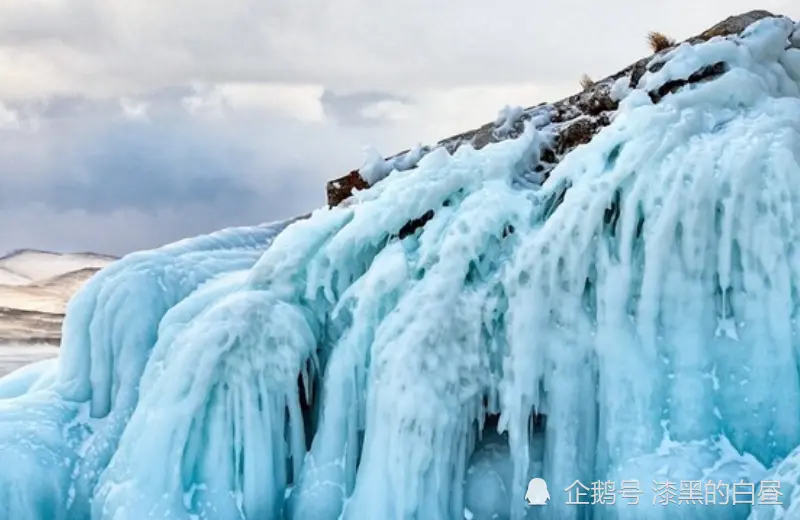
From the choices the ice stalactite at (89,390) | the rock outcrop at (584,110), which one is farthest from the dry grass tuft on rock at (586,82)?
the ice stalactite at (89,390)

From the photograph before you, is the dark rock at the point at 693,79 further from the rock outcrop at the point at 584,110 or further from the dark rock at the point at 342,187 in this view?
the dark rock at the point at 342,187

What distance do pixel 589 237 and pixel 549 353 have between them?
2.69ft

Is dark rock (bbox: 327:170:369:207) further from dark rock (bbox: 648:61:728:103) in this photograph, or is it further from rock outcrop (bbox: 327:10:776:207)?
dark rock (bbox: 648:61:728:103)

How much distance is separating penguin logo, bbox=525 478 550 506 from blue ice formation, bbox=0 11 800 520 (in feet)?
0.17

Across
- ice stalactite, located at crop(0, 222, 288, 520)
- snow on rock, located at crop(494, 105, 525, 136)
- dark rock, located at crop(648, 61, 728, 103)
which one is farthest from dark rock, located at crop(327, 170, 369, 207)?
dark rock, located at crop(648, 61, 728, 103)

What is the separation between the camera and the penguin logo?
6.66m

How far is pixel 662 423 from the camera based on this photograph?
21.3 ft

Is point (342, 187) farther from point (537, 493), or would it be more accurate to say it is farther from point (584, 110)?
point (537, 493)

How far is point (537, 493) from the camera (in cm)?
667

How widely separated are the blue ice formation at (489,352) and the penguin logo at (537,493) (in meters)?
0.05

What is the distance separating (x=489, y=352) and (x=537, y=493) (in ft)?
3.25

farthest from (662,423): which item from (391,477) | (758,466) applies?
(391,477)

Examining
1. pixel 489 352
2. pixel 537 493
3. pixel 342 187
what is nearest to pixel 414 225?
pixel 489 352

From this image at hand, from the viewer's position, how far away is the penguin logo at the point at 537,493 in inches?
262
